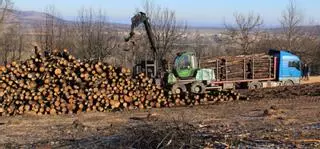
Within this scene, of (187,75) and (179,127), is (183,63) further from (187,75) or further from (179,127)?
(179,127)

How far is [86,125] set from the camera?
46.9ft

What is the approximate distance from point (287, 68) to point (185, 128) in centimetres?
2464

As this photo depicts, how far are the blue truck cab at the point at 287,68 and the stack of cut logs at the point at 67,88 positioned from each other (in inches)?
622

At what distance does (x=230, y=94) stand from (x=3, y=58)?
3433 cm

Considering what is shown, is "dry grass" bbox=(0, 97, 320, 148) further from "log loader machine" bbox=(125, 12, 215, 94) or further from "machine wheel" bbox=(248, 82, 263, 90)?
"machine wheel" bbox=(248, 82, 263, 90)

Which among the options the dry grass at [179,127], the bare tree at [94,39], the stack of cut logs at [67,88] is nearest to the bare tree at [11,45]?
the bare tree at [94,39]

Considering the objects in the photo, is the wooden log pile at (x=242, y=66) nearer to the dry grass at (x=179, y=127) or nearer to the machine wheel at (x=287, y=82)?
the machine wheel at (x=287, y=82)

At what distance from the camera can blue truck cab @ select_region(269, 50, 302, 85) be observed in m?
33.4

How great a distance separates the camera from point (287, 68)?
3391 centimetres

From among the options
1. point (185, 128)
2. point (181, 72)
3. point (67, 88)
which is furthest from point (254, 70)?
point (185, 128)

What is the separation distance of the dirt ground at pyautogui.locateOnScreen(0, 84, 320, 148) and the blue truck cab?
13.6 m

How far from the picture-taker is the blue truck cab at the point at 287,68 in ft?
110

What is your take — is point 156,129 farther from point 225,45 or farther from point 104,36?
point 225,45

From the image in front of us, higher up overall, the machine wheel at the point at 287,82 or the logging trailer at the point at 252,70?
the logging trailer at the point at 252,70
